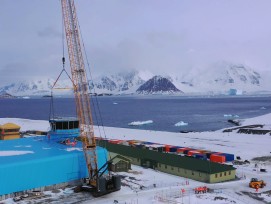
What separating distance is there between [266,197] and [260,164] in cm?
2045

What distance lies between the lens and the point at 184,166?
5425 cm

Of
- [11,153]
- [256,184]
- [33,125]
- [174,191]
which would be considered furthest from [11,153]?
[33,125]

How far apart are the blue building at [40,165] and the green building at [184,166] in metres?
10.6

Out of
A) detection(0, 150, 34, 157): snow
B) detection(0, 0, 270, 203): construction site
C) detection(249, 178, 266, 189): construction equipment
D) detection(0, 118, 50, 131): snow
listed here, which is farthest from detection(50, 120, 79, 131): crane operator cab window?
detection(0, 118, 50, 131): snow

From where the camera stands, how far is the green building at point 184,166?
51125 millimetres

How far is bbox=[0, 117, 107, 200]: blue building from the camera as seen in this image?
145 feet

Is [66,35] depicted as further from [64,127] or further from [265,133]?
[265,133]

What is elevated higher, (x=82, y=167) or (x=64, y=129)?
(x=64, y=129)

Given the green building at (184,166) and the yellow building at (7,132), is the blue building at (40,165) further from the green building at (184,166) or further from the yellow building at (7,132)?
the yellow building at (7,132)

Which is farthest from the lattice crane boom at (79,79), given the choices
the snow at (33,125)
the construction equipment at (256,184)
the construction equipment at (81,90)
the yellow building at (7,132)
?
the snow at (33,125)

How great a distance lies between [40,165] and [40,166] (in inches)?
5.6

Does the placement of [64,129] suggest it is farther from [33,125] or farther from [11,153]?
[33,125]

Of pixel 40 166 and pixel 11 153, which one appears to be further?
pixel 11 153

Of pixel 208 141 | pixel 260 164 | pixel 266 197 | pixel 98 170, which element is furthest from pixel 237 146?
pixel 98 170
